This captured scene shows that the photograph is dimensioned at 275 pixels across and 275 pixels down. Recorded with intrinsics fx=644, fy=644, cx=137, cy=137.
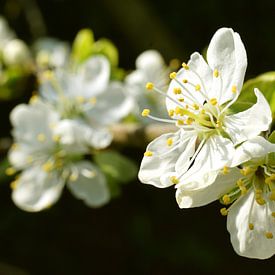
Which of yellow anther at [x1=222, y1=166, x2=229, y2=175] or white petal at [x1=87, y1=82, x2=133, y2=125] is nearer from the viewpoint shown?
yellow anther at [x1=222, y1=166, x2=229, y2=175]

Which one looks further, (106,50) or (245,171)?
(106,50)

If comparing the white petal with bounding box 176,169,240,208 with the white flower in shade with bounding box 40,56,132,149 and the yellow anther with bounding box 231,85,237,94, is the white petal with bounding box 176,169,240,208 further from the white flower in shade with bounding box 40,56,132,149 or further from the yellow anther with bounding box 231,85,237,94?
the white flower in shade with bounding box 40,56,132,149

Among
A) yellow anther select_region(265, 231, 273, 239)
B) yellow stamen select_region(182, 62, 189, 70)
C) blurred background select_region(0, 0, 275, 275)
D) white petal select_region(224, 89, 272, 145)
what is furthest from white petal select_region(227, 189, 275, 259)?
blurred background select_region(0, 0, 275, 275)

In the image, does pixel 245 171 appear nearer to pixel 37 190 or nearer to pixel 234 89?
pixel 234 89

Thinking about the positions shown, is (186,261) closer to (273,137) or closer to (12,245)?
(12,245)

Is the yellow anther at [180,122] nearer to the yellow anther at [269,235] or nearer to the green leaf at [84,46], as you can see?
the yellow anther at [269,235]

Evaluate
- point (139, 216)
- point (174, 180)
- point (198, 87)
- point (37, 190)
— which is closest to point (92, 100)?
point (37, 190)

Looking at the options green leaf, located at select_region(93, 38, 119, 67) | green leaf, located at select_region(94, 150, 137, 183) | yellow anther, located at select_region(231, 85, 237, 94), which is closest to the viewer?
yellow anther, located at select_region(231, 85, 237, 94)
